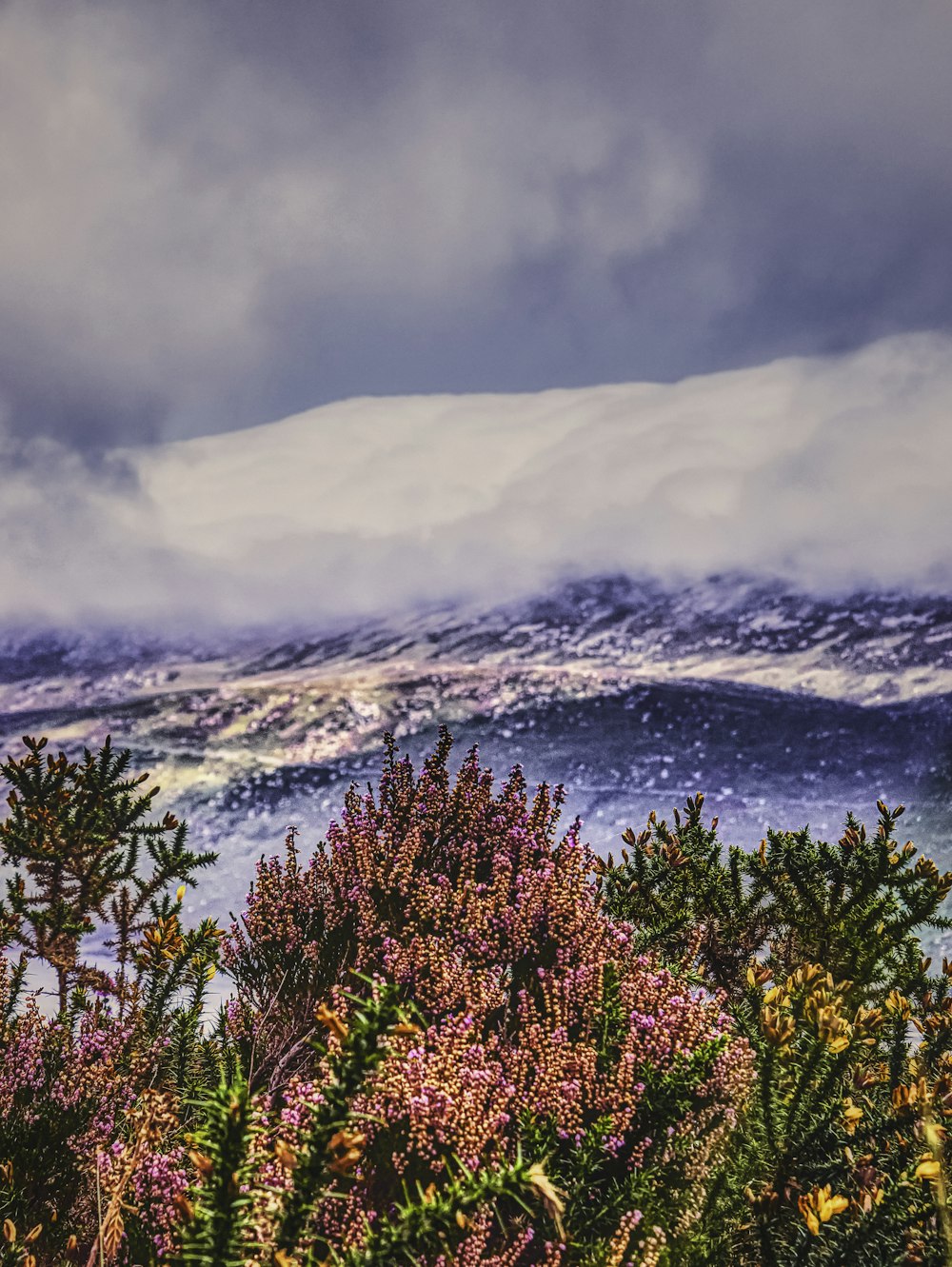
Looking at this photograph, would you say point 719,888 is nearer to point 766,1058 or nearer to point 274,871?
point 766,1058

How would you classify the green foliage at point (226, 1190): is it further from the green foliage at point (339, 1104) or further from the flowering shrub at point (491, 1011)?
the flowering shrub at point (491, 1011)

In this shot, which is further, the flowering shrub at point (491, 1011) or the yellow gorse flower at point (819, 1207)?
the flowering shrub at point (491, 1011)

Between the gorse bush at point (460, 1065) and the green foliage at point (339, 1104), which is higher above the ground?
the green foliage at point (339, 1104)

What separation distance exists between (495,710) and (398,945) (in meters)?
4.07

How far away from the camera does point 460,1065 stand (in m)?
1.30

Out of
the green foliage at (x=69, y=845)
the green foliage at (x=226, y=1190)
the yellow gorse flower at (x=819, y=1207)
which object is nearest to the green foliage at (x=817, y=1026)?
the yellow gorse flower at (x=819, y=1207)

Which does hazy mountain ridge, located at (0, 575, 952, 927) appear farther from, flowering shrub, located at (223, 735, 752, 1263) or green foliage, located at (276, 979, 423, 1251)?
green foliage, located at (276, 979, 423, 1251)

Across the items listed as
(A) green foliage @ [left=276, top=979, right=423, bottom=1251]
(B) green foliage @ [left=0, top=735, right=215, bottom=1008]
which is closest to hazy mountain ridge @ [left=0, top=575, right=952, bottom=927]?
(B) green foliage @ [left=0, top=735, right=215, bottom=1008]

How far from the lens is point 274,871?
1.90 metres

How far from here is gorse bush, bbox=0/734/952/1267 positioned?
1.05 metres

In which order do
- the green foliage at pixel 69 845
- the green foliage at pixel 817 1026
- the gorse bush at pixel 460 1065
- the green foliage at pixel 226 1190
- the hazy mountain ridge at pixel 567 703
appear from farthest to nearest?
the hazy mountain ridge at pixel 567 703 < the green foliage at pixel 69 845 < the green foliage at pixel 817 1026 < the gorse bush at pixel 460 1065 < the green foliage at pixel 226 1190

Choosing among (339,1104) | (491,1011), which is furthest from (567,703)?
(339,1104)

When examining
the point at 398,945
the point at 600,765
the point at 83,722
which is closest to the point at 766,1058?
the point at 398,945

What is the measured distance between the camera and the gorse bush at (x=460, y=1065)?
1.05m
